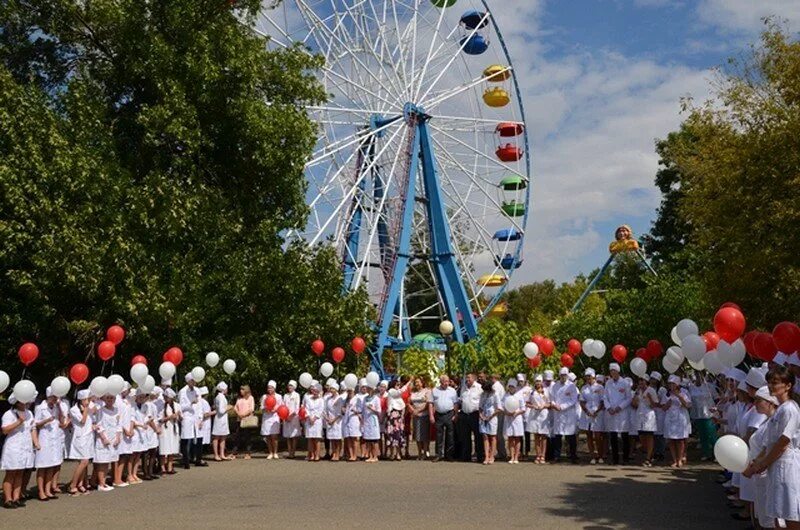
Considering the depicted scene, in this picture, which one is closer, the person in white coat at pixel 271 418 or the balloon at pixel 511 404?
Result: the balloon at pixel 511 404

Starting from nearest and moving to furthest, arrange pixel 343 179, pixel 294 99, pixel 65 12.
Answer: pixel 65 12 → pixel 294 99 → pixel 343 179

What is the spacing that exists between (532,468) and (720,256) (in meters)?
7.01

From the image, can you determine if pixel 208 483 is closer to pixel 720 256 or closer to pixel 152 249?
pixel 152 249

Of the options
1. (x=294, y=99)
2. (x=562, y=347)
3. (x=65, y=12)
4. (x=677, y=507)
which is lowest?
(x=677, y=507)

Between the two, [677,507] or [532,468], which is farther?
[532,468]

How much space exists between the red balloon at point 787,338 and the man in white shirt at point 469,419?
8.02 m

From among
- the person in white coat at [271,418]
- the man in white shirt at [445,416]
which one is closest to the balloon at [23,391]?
the person in white coat at [271,418]

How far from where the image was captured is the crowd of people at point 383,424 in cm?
1188

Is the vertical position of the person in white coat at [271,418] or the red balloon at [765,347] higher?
the red balloon at [765,347]

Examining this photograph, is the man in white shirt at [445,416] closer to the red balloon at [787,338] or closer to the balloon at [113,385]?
the balloon at [113,385]

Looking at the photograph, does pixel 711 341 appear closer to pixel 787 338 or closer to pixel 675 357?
pixel 675 357

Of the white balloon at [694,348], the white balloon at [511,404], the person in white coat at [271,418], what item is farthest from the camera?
the person in white coat at [271,418]

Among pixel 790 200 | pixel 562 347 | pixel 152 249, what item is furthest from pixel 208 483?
pixel 562 347

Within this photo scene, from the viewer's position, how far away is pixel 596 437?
1611 centimetres
